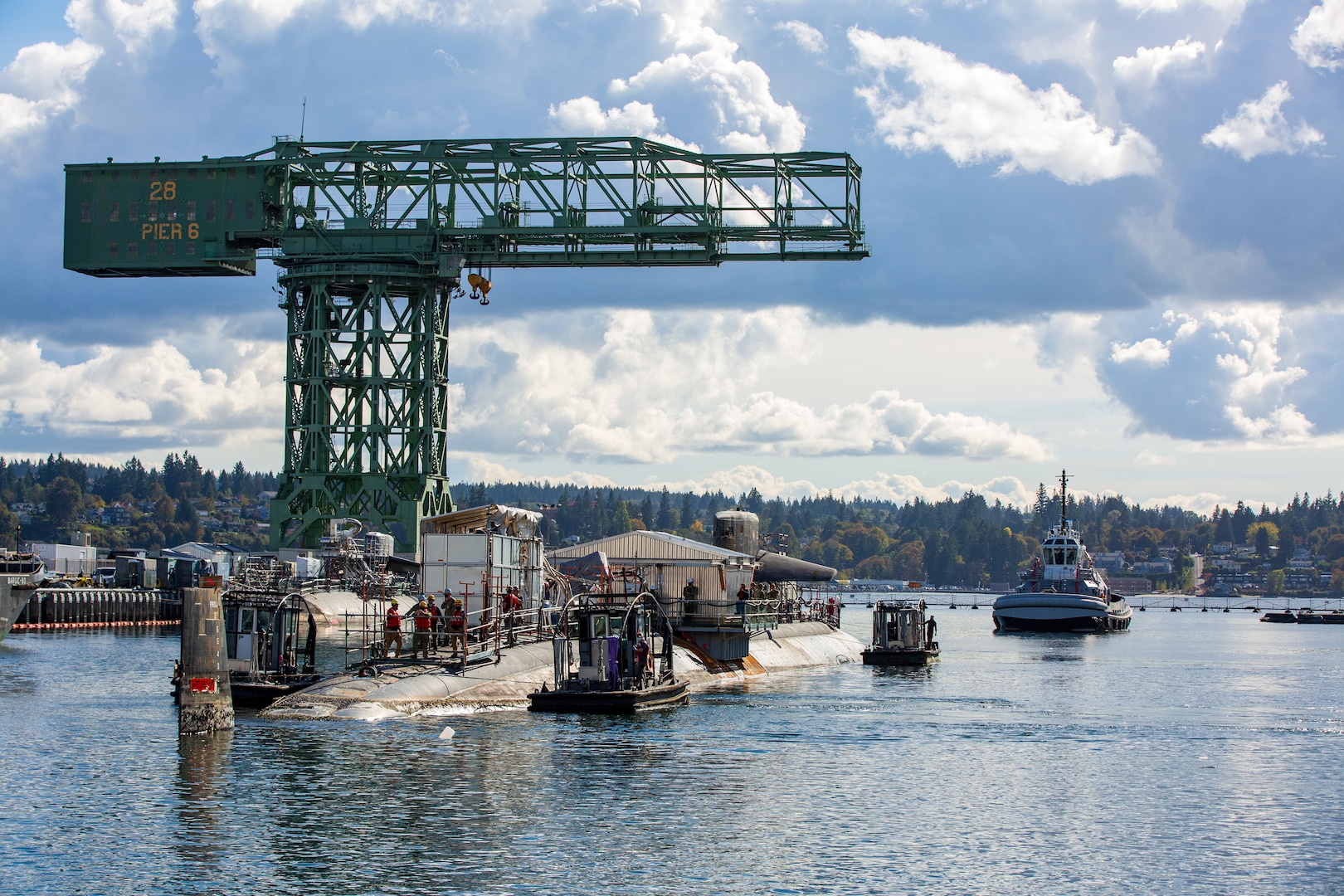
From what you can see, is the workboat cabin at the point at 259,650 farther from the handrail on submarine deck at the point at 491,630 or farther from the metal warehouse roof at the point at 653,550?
the metal warehouse roof at the point at 653,550

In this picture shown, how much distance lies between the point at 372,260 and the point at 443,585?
125 ft

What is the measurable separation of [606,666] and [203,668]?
1329 centimetres

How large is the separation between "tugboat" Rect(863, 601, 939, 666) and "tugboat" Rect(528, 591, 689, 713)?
28.8m

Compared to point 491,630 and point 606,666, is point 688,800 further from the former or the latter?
point 491,630

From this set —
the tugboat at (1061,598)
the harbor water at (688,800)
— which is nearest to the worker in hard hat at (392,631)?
the harbor water at (688,800)

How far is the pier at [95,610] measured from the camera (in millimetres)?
109812

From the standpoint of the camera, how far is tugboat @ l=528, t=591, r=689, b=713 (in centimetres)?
4947

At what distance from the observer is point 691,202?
84.7m

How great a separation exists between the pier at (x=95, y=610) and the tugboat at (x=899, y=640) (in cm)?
5055

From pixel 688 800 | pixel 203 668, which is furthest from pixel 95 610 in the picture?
pixel 688 800

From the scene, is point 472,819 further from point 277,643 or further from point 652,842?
point 277,643

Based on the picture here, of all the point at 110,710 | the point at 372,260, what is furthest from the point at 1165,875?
the point at 372,260

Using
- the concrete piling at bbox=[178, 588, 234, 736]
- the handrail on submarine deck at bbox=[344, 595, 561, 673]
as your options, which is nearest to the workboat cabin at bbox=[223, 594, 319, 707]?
the handrail on submarine deck at bbox=[344, 595, 561, 673]

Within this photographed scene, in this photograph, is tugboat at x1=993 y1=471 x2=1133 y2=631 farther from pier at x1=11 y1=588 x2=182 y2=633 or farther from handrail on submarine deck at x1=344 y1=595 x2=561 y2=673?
handrail on submarine deck at x1=344 y1=595 x2=561 y2=673
